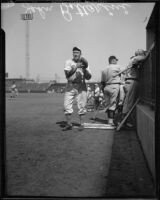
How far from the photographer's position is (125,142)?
4199mm

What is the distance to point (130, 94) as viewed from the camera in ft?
17.7

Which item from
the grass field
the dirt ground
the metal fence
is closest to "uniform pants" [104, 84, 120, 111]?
the metal fence

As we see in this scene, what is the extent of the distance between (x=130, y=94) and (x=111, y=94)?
52cm

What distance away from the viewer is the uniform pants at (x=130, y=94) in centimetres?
541

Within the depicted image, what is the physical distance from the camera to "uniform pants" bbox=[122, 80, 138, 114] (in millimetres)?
5406

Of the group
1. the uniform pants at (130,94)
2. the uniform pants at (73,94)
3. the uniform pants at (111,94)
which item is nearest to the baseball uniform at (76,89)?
the uniform pants at (73,94)

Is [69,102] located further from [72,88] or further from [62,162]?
[62,162]

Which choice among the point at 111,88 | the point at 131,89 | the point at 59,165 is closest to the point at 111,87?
the point at 111,88

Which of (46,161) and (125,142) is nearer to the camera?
(46,161)

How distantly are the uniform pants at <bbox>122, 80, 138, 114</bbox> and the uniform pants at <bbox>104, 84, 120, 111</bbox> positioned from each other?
276mm

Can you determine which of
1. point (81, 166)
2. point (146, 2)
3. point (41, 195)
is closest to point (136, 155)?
point (81, 166)

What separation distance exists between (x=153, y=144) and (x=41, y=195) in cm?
120

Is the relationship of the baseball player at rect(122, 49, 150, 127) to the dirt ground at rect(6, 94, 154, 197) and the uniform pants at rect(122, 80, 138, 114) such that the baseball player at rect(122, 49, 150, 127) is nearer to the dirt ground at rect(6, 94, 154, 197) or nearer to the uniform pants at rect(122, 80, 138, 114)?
the uniform pants at rect(122, 80, 138, 114)

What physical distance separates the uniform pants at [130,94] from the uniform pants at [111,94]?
0.91 feet
